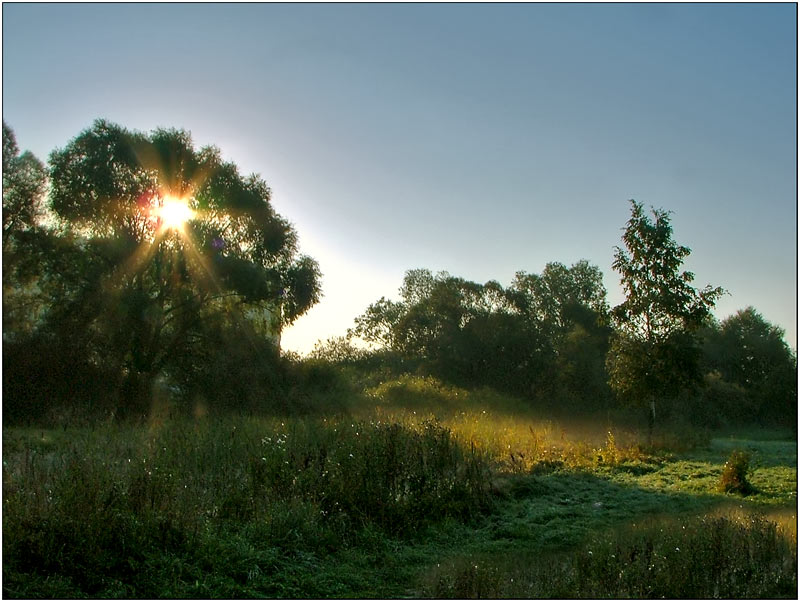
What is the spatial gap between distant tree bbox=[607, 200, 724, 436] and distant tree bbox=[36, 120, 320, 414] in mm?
12598

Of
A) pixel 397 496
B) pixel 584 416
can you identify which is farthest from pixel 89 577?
pixel 584 416

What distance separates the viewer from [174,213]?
25.2m

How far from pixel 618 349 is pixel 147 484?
15417 mm

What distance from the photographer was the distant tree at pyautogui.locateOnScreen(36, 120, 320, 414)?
22641mm

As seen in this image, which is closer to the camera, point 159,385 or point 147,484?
point 147,484

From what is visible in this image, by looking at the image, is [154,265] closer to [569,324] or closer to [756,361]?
[569,324]

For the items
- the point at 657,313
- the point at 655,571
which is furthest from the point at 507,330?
the point at 655,571

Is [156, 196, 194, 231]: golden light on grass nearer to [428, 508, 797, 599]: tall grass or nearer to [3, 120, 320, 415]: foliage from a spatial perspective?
[3, 120, 320, 415]: foliage

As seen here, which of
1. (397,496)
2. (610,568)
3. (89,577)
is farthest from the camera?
(397,496)

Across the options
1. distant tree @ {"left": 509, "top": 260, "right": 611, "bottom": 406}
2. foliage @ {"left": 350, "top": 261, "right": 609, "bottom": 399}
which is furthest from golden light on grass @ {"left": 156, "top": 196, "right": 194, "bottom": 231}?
distant tree @ {"left": 509, "top": 260, "right": 611, "bottom": 406}

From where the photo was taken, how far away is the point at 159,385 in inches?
944

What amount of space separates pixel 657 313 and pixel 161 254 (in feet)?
53.8

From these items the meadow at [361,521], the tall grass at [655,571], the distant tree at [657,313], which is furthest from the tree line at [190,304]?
the tall grass at [655,571]

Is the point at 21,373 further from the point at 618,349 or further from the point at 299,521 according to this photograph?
the point at 618,349
